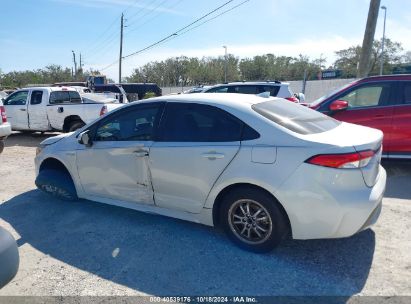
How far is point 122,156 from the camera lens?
4.12m

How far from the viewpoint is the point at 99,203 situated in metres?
4.96

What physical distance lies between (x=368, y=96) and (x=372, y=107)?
25 cm

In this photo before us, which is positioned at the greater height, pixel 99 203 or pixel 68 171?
pixel 68 171

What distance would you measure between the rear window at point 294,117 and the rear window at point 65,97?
901cm

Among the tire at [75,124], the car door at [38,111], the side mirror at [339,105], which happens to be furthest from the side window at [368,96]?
the car door at [38,111]

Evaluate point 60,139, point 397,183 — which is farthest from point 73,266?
point 397,183

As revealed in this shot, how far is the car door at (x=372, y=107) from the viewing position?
6117mm

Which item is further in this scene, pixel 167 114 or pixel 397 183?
pixel 397 183

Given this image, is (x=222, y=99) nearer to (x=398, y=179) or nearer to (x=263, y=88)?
(x=398, y=179)

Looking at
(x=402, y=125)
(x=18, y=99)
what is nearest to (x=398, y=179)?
(x=402, y=125)

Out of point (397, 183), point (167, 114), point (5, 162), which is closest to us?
point (167, 114)

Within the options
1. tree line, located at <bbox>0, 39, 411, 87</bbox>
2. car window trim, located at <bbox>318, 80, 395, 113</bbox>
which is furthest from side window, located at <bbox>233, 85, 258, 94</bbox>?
tree line, located at <bbox>0, 39, 411, 87</bbox>

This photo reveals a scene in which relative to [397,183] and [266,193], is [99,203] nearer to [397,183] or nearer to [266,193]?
[266,193]

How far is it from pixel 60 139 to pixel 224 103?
2.61m
